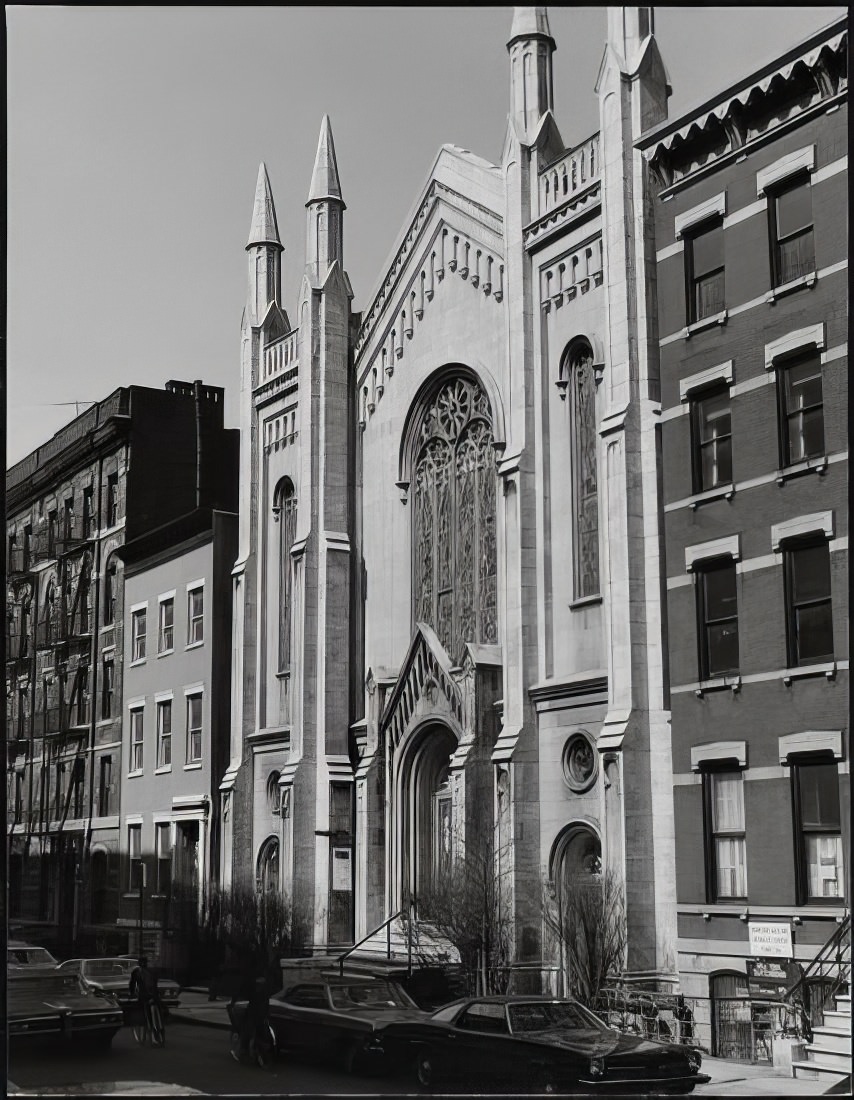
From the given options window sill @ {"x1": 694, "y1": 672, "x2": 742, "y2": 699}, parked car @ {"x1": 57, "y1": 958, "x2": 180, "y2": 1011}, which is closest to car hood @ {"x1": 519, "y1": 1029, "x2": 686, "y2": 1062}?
window sill @ {"x1": 694, "y1": 672, "x2": 742, "y2": 699}

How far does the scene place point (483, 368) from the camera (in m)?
25.0

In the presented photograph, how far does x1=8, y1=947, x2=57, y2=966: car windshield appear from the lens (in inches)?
888

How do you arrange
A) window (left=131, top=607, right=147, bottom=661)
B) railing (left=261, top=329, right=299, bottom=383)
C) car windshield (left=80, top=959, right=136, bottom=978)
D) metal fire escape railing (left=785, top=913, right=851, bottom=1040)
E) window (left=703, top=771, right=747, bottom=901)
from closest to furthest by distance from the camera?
metal fire escape railing (left=785, top=913, right=851, bottom=1040)
window (left=703, top=771, right=747, bottom=901)
car windshield (left=80, top=959, right=136, bottom=978)
window (left=131, top=607, right=147, bottom=661)
railing (left=261, top=329, right=299, bottom=383)

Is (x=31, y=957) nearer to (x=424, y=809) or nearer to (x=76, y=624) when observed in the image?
(x=76, y=624)

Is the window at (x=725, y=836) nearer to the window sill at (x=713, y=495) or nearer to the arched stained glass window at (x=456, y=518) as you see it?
the window sill at (x=713, y=495)

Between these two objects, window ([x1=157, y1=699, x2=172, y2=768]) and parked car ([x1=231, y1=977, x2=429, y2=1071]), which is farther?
window ([x1=157, y1=699, x2=172, y2=768])

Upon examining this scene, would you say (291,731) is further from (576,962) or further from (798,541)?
(798,541)

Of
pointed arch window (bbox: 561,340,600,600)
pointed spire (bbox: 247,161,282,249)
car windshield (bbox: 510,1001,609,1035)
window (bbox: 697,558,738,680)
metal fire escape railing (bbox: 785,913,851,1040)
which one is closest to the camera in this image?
metal fire escape railing (bbox: 785,913,851,1040)

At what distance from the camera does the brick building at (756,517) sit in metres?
18.8

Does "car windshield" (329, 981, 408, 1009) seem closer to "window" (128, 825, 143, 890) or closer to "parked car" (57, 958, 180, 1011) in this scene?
"parked car" (57, 958, 180, 1011)

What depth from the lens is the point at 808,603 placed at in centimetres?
1905

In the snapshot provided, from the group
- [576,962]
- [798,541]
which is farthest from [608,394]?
[576,962]

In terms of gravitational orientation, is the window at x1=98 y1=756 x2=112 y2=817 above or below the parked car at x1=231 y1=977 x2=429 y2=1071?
above

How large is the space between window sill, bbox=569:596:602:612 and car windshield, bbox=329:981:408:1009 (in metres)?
6.22
